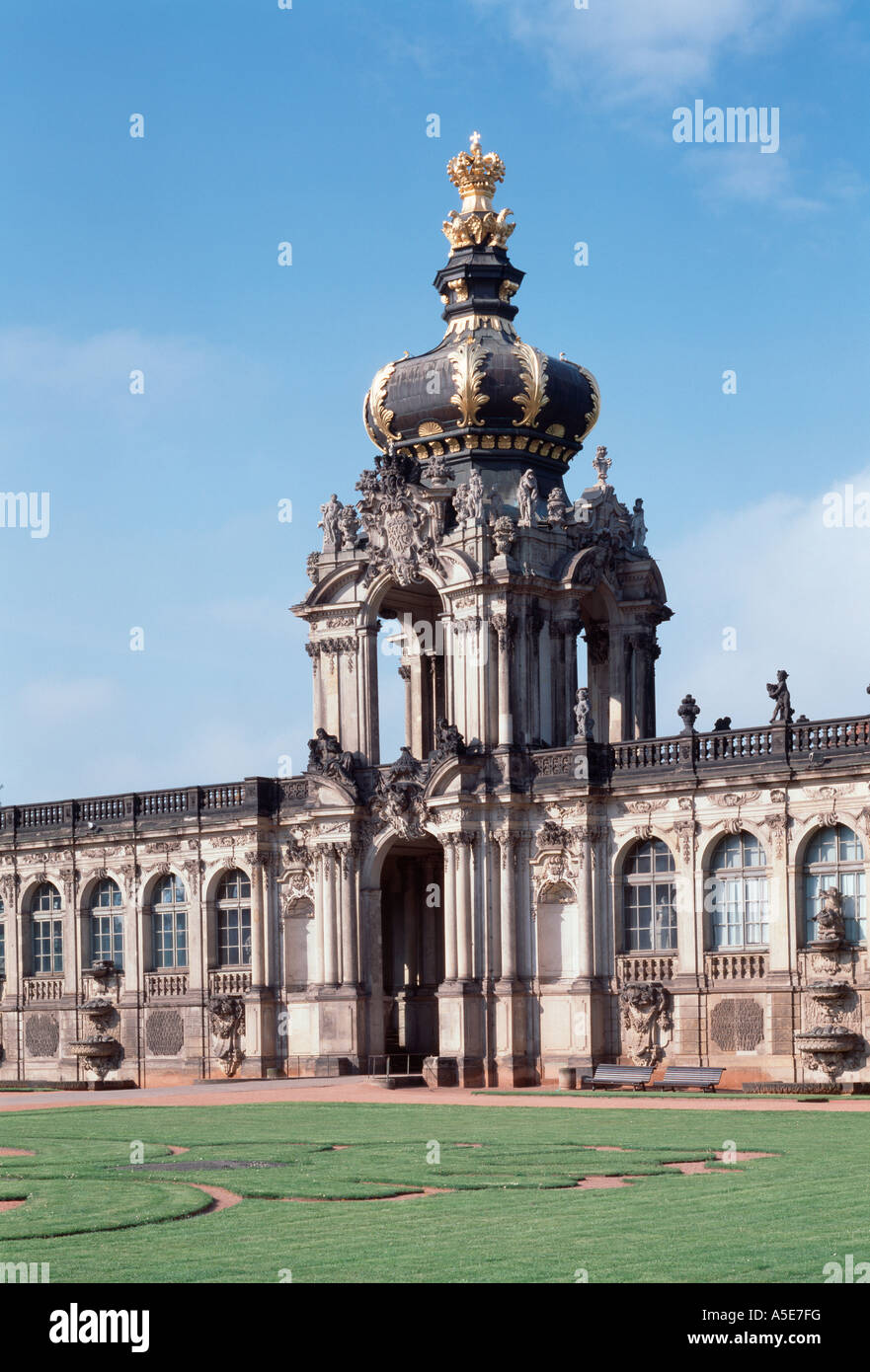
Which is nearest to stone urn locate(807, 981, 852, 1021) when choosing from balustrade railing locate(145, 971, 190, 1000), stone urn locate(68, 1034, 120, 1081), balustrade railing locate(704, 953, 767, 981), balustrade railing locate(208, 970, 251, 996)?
balustrade railing locate(704, 953, 767, 981)

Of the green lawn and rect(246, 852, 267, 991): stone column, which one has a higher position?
rect(246, 852, 267, 991): stone column

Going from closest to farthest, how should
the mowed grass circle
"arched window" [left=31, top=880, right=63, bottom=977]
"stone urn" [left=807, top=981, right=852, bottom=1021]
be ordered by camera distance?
the mowed grass circle, "stone urn" [left=807, top=981, right=852, bottom=1021], "arched window" [left=31, top=880, right=63, bottom=977]

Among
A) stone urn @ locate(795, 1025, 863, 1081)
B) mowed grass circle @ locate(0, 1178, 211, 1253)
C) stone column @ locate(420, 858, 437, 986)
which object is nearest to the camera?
mowed grass circle @ locate(0, 1178, 211, 1253)

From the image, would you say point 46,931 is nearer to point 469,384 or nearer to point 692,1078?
point 469,384

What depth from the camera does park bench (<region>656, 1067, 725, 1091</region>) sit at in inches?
1690

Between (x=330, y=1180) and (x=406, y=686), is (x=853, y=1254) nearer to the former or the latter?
(x=330, y=1180)

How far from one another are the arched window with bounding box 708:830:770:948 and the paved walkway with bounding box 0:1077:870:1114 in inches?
175

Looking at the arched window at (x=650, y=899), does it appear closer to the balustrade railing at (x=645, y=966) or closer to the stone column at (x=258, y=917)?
the balustrade railing at (x=645, y=966)

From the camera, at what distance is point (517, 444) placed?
52.7m

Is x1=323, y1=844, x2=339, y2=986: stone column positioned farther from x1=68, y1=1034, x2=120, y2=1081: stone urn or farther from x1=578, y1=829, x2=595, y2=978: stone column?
x1=578, y1=829, x2=595, y2=978: stone column

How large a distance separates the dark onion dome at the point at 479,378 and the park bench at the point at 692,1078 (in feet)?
54.2

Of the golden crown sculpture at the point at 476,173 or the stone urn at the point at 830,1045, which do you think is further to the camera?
the golden crown sculpture at the point at 476,173

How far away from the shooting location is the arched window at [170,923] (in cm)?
5656

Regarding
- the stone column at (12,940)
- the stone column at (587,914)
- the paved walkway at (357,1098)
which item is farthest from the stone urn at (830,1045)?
the stone column at (12,940)
